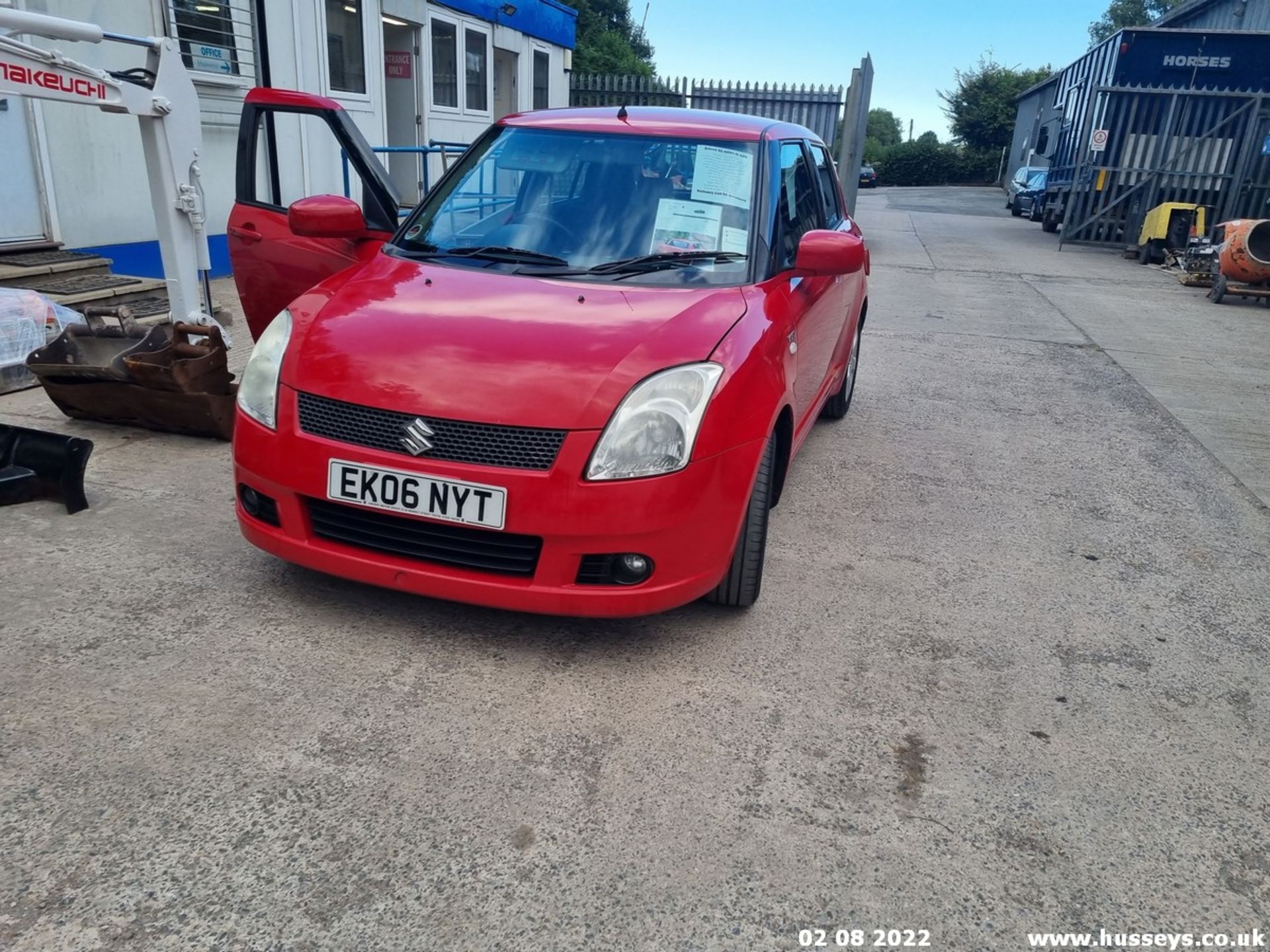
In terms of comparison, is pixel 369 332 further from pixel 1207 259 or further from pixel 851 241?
pixel 1207 259

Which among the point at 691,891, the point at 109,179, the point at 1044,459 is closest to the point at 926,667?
the point at 691,891

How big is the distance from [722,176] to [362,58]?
908cm

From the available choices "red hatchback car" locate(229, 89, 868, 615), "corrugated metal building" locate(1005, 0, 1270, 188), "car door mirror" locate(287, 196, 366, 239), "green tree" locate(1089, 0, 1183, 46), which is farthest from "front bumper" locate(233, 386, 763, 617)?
"green tree" locate(1089, 0, 1183, 46)

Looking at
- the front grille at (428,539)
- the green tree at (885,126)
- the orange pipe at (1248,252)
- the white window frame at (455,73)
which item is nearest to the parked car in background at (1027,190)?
the orange pipe at (1248,252)

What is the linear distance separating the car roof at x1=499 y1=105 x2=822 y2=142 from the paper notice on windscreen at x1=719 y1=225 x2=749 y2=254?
54 centimetres

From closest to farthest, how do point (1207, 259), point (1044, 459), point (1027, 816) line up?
point (1027, 816), point (1044, 459), point (1207, 259)

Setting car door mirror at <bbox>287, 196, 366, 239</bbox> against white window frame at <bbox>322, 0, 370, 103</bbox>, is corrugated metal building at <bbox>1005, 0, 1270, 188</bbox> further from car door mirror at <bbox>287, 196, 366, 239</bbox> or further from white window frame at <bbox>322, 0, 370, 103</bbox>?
car door mirror at <bbox>287, 196, 366, 239</bbox>

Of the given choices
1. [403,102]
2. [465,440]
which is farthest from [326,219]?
[403,102]

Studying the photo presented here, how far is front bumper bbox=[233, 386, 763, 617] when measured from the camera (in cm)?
259

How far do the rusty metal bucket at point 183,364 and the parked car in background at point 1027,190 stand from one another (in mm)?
22260

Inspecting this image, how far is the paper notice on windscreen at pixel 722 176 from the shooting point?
364 centimetres

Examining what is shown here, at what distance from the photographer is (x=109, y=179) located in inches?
299

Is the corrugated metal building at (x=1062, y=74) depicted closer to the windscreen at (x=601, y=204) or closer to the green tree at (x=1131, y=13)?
the windscreen at (x=601, y=204)

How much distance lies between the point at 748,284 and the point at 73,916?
2.67 meters
